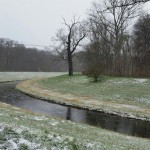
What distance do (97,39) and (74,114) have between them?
39780 millimetres

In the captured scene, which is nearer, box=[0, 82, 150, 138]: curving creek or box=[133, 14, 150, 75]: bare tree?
box=[0, 82, 150, 138]: curving creek

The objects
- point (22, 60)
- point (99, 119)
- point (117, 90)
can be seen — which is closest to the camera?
point (99, 119)

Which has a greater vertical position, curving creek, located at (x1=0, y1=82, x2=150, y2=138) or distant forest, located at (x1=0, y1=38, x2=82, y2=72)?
distant forest, located at (x1=0, y1=38, x2=82, y2=72)

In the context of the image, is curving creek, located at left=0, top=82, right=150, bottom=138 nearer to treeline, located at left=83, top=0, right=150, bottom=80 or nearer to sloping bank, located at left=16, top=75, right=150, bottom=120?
sloping bank, located at left=16, top=75, right=150, bottom=120

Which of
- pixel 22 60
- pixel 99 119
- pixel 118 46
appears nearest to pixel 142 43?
pixel 118 46

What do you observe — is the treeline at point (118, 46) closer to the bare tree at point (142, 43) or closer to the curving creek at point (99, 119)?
the bare tree at point (142, 43)

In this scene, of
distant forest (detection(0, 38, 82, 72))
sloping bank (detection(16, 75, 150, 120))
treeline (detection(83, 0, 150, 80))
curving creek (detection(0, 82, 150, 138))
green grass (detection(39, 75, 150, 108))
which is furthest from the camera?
distant forest (detection(0, 38, 82, 72))

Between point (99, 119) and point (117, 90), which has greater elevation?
point (117, 90)

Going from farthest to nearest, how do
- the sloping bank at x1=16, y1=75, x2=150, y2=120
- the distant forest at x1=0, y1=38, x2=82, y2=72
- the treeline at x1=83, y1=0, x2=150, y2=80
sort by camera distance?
the distant forest at x1=0, y1=38, x2=82, y2=72
the treeline at x1=83, y1=0, x2=150, y2=80
the sloping bank at x1=16, y1=75, x2=150, y2=120

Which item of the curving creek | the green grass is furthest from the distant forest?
the curving creek

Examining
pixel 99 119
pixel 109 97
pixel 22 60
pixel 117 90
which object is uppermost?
pixel 22 60

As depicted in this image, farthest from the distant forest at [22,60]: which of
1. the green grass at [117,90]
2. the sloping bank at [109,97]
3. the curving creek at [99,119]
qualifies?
the curving creek at [99,119]

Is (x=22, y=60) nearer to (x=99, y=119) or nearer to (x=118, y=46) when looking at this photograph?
(x=118, y=46)

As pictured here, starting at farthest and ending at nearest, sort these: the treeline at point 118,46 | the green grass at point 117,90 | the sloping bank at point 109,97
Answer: the treeline at point 118,46, the green grass at point 117,90, the sloping bank at point 109,97
